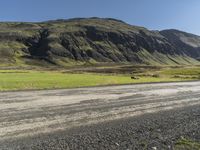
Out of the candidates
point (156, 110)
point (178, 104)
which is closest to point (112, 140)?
point (156, 110)

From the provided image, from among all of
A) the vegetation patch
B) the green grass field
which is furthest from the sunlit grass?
the vegetation patch

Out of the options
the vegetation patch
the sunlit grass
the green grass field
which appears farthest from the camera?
the green grass field

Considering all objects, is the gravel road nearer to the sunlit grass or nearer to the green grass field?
the sunlit grass

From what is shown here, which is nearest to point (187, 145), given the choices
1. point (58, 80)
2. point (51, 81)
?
point (51, 81)

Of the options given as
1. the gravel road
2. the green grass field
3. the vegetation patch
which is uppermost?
the vegetation patch

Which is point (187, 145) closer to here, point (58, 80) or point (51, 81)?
point (51, 81)

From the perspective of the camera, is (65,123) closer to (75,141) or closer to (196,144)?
(75,141)

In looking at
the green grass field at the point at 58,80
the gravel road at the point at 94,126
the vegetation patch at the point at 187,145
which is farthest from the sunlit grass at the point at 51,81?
the vegetation patch at the point at 187,145

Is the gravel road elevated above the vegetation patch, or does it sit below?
below

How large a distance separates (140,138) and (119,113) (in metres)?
5.85

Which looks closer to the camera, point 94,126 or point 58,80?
point 94,126

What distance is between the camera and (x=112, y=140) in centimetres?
1179

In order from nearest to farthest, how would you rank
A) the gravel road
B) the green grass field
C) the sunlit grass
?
the gravel road
the sunlit grass
the green grass field

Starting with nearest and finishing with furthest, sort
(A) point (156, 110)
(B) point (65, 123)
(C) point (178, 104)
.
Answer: (B) point (65, 123)
(A) point (156, 110)
(C) point (178, 104)
